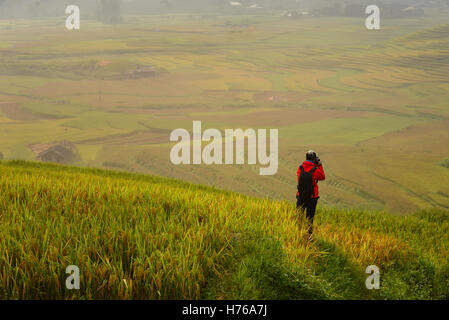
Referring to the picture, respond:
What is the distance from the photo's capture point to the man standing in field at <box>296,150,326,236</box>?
7.27m

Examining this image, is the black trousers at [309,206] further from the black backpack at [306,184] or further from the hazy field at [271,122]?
the hazy field at [271,122]

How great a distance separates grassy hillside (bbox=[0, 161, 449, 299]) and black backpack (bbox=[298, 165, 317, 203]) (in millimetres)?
498

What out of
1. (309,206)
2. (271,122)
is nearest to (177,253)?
(309,206)

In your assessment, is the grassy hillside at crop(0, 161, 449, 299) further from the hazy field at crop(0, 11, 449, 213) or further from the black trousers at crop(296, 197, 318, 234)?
the hazy field at crop(0, 11, 449, 213)

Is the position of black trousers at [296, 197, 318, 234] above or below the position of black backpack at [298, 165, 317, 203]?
below

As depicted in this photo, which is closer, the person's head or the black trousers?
the person's head

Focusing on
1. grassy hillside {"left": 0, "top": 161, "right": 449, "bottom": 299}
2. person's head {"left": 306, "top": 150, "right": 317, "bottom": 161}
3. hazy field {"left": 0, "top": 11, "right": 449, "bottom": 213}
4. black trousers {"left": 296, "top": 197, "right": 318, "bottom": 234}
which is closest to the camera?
grassy hillside {"left": 0, "top": 161, "right": 449, "bottom": 299}

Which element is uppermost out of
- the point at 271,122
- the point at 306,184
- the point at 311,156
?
the point at 311,156

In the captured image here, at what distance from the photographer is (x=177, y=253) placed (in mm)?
5223

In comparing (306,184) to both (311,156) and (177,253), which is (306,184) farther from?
(177,253)

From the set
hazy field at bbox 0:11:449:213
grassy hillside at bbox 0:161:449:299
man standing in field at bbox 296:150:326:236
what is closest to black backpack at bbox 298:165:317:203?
man standing in field at bbox 296:150:326:236

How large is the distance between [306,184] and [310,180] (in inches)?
4.4

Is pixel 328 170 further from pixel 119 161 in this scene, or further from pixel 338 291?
pixel 338 291

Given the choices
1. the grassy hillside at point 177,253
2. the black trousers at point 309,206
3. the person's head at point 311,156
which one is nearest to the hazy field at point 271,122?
the black trousers at point 309,206
